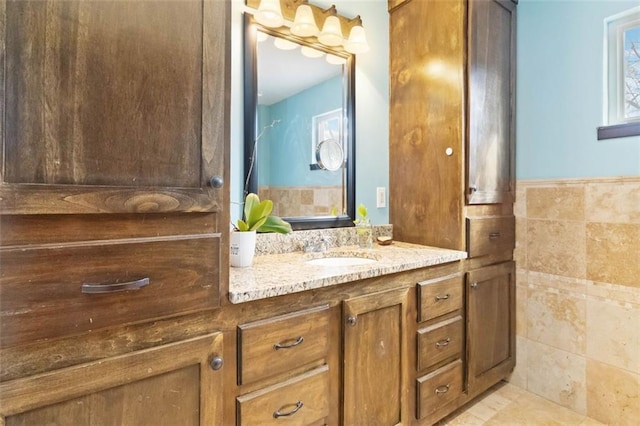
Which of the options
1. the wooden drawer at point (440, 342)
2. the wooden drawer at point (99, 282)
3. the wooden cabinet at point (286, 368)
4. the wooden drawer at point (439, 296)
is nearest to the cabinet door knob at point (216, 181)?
the wooden drawer at point (99, 282)

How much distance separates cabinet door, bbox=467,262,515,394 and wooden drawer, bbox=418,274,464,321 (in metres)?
0.10

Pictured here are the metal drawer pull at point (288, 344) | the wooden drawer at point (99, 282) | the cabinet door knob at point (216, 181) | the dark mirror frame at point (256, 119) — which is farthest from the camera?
the dark mirror frame at point (256, 119)

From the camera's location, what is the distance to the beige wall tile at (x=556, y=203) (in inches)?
71.1

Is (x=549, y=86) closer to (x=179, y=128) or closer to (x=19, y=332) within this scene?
(x=179, y=128)

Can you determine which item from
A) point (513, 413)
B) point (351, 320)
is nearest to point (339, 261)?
point (351, 320)

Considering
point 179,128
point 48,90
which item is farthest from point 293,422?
point 48,90

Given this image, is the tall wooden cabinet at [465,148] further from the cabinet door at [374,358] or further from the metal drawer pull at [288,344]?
the metal drawer pull at [288,344]

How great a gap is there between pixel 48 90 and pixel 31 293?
0.43 metres

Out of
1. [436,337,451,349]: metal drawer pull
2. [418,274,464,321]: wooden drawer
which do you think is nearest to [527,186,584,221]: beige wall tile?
[418,274,464,321]: wooden drawer

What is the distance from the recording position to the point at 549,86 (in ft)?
6.26

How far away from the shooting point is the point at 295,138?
177 cm

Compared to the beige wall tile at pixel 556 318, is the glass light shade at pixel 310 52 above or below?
above

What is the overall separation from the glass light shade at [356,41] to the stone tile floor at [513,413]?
2.07 m

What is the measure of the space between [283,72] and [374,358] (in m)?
1.41
